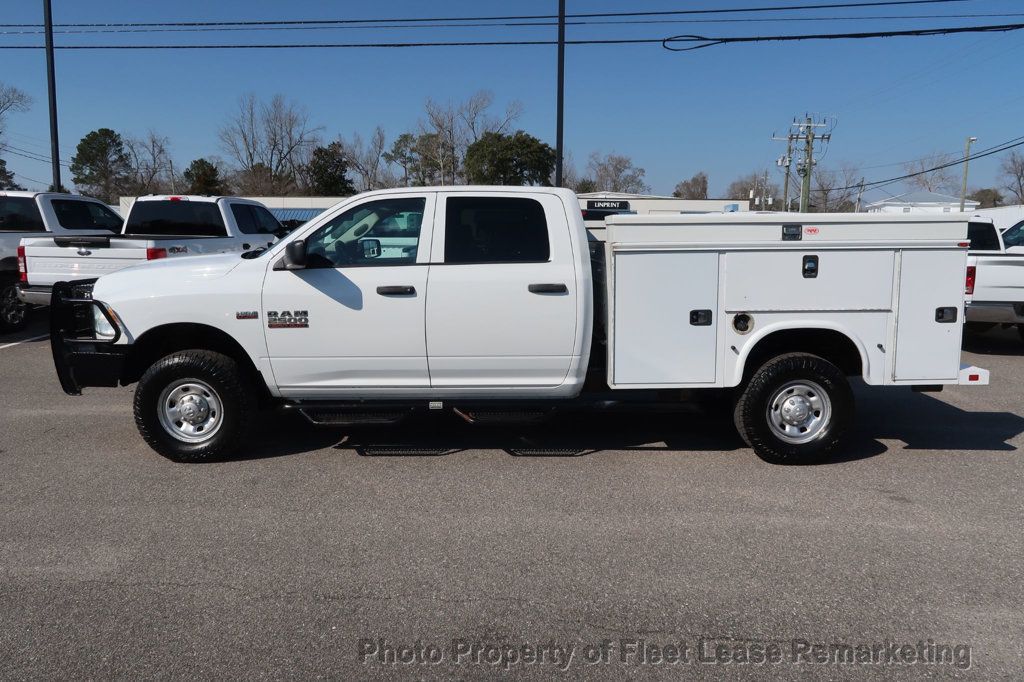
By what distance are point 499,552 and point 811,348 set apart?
10.3ft

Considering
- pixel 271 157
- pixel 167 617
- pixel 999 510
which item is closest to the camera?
pixel 167 617

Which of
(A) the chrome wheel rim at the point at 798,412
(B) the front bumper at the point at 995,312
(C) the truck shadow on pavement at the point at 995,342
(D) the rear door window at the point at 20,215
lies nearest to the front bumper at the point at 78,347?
(A) the chrome wheel rim at the point at 798,412

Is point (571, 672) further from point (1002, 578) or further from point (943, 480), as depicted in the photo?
point (943, 480)

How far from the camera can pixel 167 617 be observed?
3.63m

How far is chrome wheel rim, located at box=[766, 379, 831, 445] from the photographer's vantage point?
18.9ft

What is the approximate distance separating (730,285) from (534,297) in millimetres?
1400

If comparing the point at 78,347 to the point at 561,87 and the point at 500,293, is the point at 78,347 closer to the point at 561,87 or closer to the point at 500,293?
the point at 500,293

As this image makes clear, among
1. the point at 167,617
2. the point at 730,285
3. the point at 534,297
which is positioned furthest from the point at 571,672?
the point at 730,285

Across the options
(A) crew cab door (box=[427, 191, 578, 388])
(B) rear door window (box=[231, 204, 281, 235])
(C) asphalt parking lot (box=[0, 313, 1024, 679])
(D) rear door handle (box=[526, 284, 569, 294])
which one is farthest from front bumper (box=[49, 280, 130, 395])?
(B) rear door window (box=[231, 204, 281, 235])

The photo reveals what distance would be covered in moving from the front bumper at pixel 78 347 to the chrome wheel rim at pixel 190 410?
0.47 meters

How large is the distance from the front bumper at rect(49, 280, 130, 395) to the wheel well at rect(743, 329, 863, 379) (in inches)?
186

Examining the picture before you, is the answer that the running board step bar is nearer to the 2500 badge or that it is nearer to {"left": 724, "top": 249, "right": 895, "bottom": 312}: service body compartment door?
the 2500 badge

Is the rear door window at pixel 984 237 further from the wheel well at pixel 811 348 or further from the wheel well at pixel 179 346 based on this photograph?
the wheel well at pixel 179 346

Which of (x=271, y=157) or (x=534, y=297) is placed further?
(x=271, y=157)
